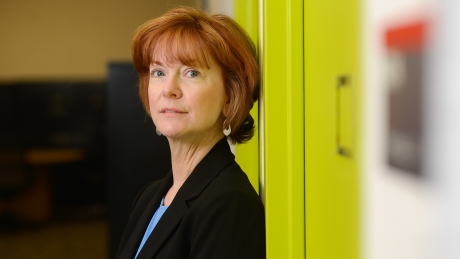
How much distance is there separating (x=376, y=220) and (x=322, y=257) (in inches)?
12.7

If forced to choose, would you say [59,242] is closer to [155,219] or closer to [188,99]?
[155,219]

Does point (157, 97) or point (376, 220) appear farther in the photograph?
point (157, 97)

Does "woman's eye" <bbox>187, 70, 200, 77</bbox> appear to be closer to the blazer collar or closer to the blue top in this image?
the blazer collar

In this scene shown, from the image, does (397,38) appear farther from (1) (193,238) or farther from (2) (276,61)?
(1) (193,238)

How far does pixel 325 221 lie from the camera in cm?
100

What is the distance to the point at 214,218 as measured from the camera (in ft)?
3.45

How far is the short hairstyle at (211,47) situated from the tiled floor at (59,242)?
13.6 ft

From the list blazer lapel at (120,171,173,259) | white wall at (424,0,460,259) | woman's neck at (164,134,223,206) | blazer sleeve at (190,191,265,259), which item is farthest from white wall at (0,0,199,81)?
white wall at (424,0,460,259)

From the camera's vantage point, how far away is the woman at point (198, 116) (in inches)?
43.3

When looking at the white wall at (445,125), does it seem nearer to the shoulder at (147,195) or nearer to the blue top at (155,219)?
the blue top at (155,219)

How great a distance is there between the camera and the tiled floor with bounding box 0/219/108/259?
5062 mm

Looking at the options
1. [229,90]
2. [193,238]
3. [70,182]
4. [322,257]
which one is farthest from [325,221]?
[70,182]

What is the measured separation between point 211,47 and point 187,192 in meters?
0.33

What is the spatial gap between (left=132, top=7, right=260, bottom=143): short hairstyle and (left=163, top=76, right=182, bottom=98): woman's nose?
0.05 m
